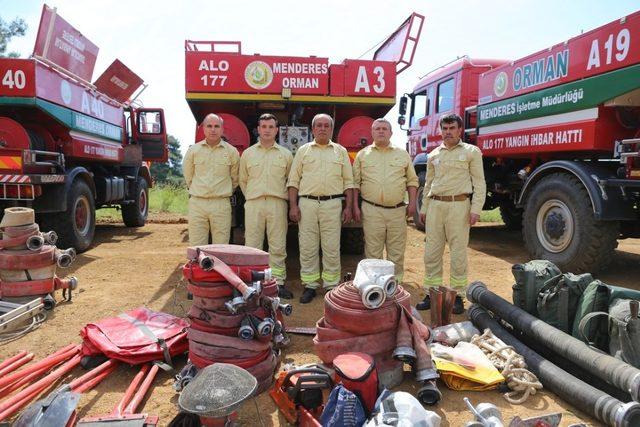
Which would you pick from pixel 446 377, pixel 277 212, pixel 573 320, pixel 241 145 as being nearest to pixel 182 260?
pixel 241 145

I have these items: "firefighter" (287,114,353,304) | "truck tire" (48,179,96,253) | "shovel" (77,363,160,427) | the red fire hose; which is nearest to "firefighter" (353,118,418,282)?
"firefighter" (287,114,353,304)

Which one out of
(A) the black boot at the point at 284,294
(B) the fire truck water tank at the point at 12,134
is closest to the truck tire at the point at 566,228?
(A) the black boot at the point at 284,294

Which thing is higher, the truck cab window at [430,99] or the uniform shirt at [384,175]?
the truck cab window at [430,99]

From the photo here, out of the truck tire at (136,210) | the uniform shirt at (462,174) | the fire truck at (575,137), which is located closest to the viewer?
the uniform shirt at (462,174)

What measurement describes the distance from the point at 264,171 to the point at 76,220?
3.85 meters

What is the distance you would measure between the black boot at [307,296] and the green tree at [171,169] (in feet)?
85.8

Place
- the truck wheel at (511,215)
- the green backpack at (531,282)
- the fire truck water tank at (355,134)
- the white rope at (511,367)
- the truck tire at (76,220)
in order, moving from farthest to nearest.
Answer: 1. the truck wheel at (511,215)
2. the truck tire at (76,220)
3. the fire truck water tank at (355,134)
4. the green backpack at (531,282)
5. the white rope at (511,367)

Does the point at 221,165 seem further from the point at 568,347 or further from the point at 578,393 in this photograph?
the point at 578,393

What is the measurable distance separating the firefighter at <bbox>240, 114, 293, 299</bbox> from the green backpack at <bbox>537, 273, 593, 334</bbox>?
2.35 meters

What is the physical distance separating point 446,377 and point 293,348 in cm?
112

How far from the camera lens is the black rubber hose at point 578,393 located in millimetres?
2133

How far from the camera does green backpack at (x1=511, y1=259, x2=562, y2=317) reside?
332 cm

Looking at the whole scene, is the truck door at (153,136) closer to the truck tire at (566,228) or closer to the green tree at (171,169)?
the truck tire at (566,228)

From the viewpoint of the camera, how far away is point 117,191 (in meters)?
8.82
